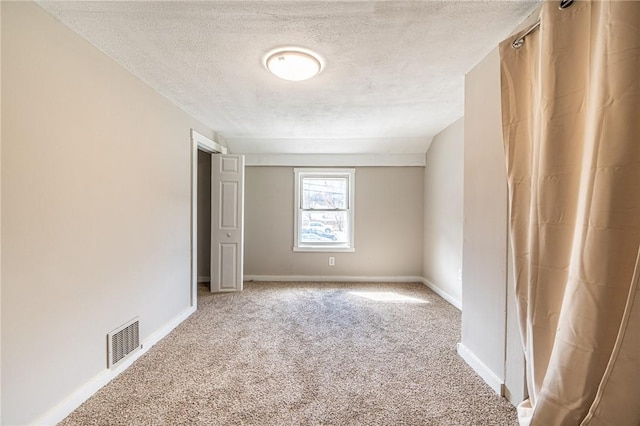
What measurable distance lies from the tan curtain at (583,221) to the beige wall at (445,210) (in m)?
2.03

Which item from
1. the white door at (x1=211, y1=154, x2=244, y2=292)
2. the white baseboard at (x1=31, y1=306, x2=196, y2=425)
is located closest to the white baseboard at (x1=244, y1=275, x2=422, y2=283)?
the white door at (x1=211, y1=154, x2=244, y2=292)

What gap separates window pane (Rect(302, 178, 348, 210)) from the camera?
4531mm

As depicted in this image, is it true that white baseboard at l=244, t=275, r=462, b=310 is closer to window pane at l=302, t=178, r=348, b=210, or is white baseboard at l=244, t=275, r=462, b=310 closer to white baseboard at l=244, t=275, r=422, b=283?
white baseboard at l=244, t=275, r=422, b=283

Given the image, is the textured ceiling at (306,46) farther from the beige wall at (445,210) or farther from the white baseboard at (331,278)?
the white baseboard at (331,278)

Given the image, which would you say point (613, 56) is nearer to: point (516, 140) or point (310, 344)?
point (516, 140)

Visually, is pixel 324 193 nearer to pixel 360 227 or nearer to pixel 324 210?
pixel 324 210

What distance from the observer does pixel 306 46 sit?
67.5 inches

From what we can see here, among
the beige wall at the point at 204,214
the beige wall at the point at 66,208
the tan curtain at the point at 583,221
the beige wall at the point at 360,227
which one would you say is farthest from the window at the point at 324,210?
the tan curtain at the point at 583,221

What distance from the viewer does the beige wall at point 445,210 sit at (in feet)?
10.8

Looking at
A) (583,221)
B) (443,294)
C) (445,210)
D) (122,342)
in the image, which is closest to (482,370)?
(583,221)

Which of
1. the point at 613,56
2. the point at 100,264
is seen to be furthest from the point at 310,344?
the point at 613,56

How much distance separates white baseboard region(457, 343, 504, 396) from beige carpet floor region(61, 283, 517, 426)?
44mm

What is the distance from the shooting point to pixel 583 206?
1.03m

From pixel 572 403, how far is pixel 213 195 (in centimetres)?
377
